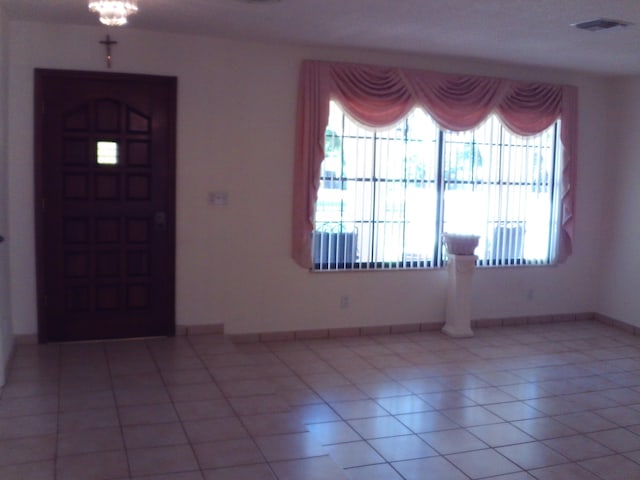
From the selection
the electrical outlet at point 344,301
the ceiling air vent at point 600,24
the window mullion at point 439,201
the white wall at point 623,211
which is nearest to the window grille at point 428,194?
the window mullion at point 439,201

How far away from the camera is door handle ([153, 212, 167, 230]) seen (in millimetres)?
5199

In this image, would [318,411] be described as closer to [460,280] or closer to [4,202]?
[460,280]

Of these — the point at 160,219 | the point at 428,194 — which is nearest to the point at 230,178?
the point at 160,219

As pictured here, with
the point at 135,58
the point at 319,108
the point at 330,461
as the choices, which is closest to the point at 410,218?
the point at 319,108

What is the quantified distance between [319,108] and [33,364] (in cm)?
289

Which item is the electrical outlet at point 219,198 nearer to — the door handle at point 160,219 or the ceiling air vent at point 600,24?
the door handle at point 160,219

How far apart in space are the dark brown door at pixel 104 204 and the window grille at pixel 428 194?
4.41 feet

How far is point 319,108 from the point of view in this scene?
17.9ft

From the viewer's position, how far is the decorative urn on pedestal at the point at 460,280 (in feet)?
19.3

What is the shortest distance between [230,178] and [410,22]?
6.11ft

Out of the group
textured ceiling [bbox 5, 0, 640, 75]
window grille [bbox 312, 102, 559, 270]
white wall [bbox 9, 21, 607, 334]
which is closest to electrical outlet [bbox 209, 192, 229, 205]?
white wall [bbox 9, 21, 607, 334]

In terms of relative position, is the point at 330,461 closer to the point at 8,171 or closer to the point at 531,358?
the point at 531,358

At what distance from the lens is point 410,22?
4.46 metres

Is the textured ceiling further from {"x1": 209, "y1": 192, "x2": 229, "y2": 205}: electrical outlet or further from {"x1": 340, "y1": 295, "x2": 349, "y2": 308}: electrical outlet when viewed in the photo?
{"x1": 340, "y1": 295, "x2": 349, "y2": 308}: electrical outlet
